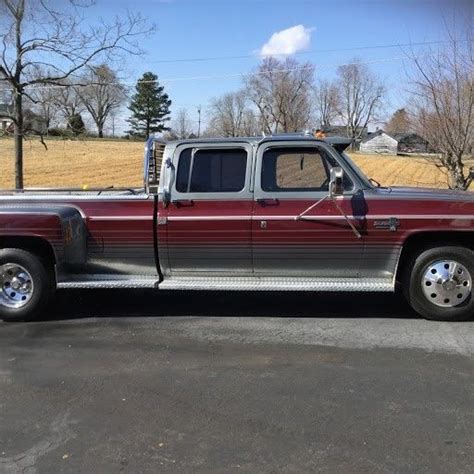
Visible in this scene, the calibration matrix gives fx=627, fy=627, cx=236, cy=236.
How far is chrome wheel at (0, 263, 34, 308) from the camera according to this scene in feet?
21.1

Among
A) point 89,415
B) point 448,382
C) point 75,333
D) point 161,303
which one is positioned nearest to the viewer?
point 89,415

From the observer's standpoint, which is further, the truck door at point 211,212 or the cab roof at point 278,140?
the cab roof at point 278,140

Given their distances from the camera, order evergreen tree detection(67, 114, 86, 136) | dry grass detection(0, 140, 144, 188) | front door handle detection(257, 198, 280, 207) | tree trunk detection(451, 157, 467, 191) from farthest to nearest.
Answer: dry grass detection(0, 140, 144, 188), evergreen tree detection(67, 114, 86, 136), tree trunk detection(451, 157, 467, 191), front door handle detection(257, 198, 280, 207)

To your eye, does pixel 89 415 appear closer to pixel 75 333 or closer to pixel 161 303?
pixel 75 333

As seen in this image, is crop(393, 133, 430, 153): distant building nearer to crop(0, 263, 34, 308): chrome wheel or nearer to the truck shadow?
the truck shadow

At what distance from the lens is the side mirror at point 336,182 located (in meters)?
5.94

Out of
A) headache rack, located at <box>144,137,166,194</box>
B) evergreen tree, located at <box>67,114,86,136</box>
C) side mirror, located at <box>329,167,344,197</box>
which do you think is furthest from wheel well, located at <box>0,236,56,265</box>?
evergreen tree, located at <box>67,114,86,136</box>

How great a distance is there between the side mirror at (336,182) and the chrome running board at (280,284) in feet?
2.87

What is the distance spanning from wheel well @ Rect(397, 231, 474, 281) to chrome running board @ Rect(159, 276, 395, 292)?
0.34m

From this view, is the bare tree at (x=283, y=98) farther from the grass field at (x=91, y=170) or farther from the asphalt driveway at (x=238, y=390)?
the asphalt driveway at (x=238, y=390)

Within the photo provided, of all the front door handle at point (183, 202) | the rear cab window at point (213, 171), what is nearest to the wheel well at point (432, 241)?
the rear cab window at point (213, 171)

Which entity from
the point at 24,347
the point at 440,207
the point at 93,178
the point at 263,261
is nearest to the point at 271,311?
the point at 263,261

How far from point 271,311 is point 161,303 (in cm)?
133

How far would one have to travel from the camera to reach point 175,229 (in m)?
6.30
